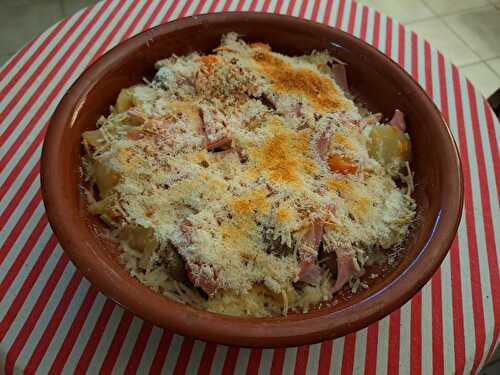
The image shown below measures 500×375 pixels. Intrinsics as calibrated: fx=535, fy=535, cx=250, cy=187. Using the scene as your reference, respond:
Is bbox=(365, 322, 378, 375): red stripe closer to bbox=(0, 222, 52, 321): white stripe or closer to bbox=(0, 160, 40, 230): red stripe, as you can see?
bbox=(0, 222, 52, 321): white stripe

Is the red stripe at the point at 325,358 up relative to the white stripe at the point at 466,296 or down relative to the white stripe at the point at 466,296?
down

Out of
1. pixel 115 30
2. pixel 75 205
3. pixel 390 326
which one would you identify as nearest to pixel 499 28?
pixel 115 30

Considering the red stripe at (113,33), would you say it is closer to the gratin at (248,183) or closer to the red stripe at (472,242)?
the gratin at (248,183)

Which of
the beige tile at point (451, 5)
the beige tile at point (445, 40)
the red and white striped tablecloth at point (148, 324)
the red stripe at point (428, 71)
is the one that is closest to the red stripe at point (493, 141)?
the red and white striped tablecloth at point (148, 324)

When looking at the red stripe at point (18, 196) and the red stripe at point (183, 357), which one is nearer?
the red stripe at point (183, 357)

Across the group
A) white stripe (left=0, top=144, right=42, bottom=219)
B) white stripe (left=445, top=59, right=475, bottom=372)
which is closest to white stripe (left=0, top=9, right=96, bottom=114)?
white stripe (left=0, top=144, right=42, bottom=219)

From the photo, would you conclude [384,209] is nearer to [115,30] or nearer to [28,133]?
[28,133]
